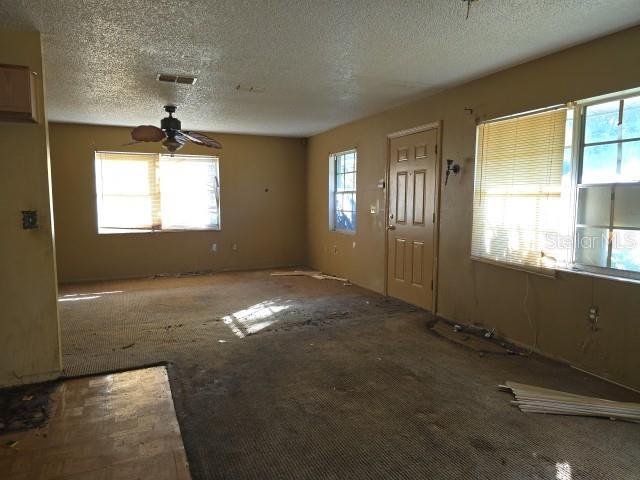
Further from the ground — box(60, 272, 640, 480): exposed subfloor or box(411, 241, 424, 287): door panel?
box(411, 241, 424, 287): door panel

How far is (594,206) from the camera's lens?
123 inches

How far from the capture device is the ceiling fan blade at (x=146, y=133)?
14.2 ft

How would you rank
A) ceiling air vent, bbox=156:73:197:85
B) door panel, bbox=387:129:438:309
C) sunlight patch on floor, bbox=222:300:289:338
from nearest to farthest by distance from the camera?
ceiling air vent, bbox=156:73:197:85 < sunlight patch on floor, bbox=222:300:289:338 < door panel, bbox=387:129:438:309

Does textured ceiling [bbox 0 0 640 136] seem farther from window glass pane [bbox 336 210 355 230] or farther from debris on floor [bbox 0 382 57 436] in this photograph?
debris on floor [bbox 0 382 57 436]

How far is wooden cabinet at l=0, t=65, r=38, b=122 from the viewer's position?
2646 millimetres

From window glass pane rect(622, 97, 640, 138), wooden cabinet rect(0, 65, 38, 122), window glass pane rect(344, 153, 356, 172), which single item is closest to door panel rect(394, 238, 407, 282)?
window glass pane rect(344, 153, 356, 172)

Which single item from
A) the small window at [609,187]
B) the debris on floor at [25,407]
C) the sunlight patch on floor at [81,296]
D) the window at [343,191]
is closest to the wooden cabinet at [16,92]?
the debris on floor at [25,407]

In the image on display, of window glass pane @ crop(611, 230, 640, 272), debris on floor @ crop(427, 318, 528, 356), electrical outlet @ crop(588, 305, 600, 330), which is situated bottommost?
debris on floor @ crop(427, 318, 528, 356)

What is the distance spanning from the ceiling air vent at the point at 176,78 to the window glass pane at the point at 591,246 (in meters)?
3.62

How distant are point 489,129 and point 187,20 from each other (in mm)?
2761

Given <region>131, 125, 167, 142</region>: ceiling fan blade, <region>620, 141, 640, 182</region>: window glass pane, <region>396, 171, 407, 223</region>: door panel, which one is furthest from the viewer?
<region>396, 171, 407, 223</region>: door panel

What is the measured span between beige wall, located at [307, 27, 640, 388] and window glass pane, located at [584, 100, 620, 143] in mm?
128

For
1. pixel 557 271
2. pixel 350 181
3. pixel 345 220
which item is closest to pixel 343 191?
pixel 350 181

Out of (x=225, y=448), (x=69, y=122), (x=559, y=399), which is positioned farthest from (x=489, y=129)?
(x=69, y=122)
